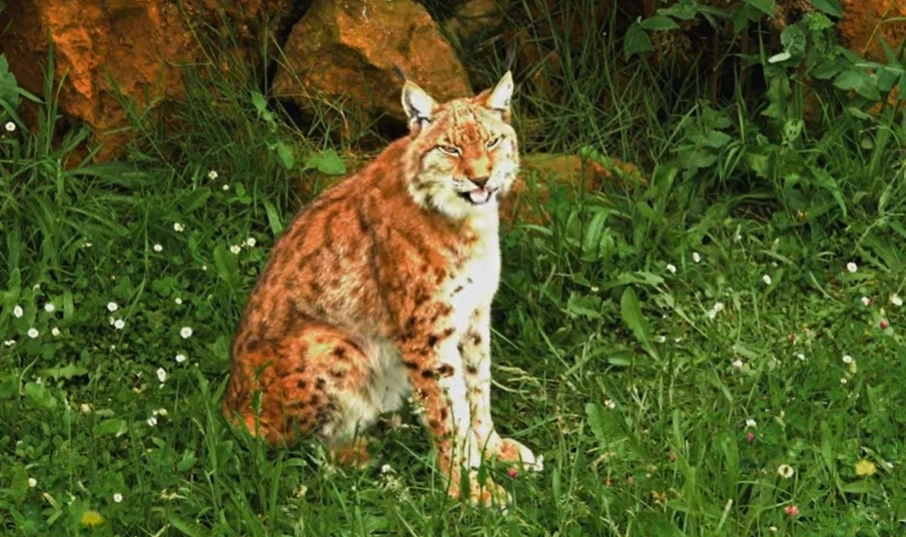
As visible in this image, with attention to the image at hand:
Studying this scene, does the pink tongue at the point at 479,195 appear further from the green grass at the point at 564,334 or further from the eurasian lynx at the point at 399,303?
the green grass at the point at 564,334

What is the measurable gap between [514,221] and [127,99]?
1.60m

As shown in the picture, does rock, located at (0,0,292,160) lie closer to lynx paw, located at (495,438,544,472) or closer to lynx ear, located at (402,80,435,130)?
lynx ear, located at (402,80,435,130)

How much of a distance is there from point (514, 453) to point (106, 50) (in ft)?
7.97

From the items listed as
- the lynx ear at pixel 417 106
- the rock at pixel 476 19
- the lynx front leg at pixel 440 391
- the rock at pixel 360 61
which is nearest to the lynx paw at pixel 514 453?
the lynx front leg at pixel 440 391

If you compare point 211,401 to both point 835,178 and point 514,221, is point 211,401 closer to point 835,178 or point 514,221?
point 514,221

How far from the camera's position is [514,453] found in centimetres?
638

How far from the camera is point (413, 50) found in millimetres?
7828

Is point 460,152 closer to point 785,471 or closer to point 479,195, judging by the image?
point 479,195

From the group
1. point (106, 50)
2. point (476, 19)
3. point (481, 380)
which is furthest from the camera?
point (476, 19)

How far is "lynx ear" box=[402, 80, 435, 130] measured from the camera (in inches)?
248

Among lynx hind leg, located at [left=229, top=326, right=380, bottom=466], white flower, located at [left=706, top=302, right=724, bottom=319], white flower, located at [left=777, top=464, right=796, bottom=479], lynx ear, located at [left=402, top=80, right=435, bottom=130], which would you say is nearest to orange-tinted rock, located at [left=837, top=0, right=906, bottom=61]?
white flower, located at [left=706, top=302, right=724, bottom=319]

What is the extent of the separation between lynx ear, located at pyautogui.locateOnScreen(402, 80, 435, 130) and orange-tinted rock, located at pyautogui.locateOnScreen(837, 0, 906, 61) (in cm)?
216

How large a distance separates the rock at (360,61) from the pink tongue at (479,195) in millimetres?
1657

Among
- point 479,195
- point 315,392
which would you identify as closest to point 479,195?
point 479,195
